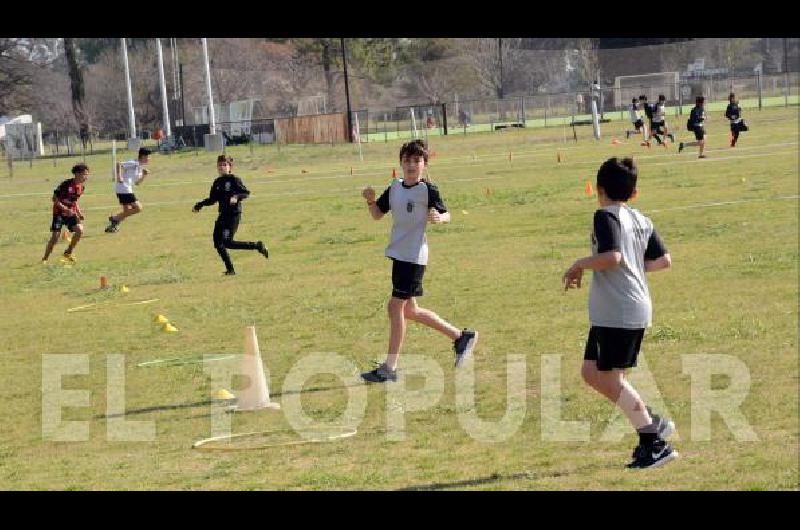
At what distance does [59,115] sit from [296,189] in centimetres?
6585

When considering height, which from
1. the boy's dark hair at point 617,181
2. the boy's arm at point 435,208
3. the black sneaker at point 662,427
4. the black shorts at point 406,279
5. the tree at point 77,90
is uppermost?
the tree at point 77,90

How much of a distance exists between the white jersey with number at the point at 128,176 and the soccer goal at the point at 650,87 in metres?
49.4

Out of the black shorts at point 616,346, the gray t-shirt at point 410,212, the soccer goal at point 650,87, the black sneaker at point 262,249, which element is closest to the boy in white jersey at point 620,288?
the black shorts at point 616,346

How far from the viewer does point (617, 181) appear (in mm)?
7172

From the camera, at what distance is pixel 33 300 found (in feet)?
59.5

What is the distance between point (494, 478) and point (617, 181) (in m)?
1.89

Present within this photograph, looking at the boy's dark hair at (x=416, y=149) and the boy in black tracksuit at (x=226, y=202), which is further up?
Result: the boy's dark hair at (x=416, y=149)

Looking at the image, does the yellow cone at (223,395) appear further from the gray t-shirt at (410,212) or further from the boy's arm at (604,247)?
the boy's arm at (604,247)

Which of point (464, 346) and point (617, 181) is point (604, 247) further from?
point (464, 346)

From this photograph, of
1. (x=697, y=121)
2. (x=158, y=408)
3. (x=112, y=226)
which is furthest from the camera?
(x=697, y=121)

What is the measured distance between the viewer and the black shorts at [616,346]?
7301 millimetres

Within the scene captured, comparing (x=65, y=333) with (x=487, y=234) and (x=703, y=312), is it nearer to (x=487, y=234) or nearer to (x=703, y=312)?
(x=703, y=312)

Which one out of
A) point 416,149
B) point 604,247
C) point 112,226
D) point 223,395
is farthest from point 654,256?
point 112,226

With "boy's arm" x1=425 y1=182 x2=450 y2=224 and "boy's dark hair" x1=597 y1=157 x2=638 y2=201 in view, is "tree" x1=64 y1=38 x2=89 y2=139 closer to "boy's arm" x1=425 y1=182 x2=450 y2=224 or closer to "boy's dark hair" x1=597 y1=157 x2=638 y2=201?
"boy's arm" x1=425 y1=182 x2=450 y2=224
